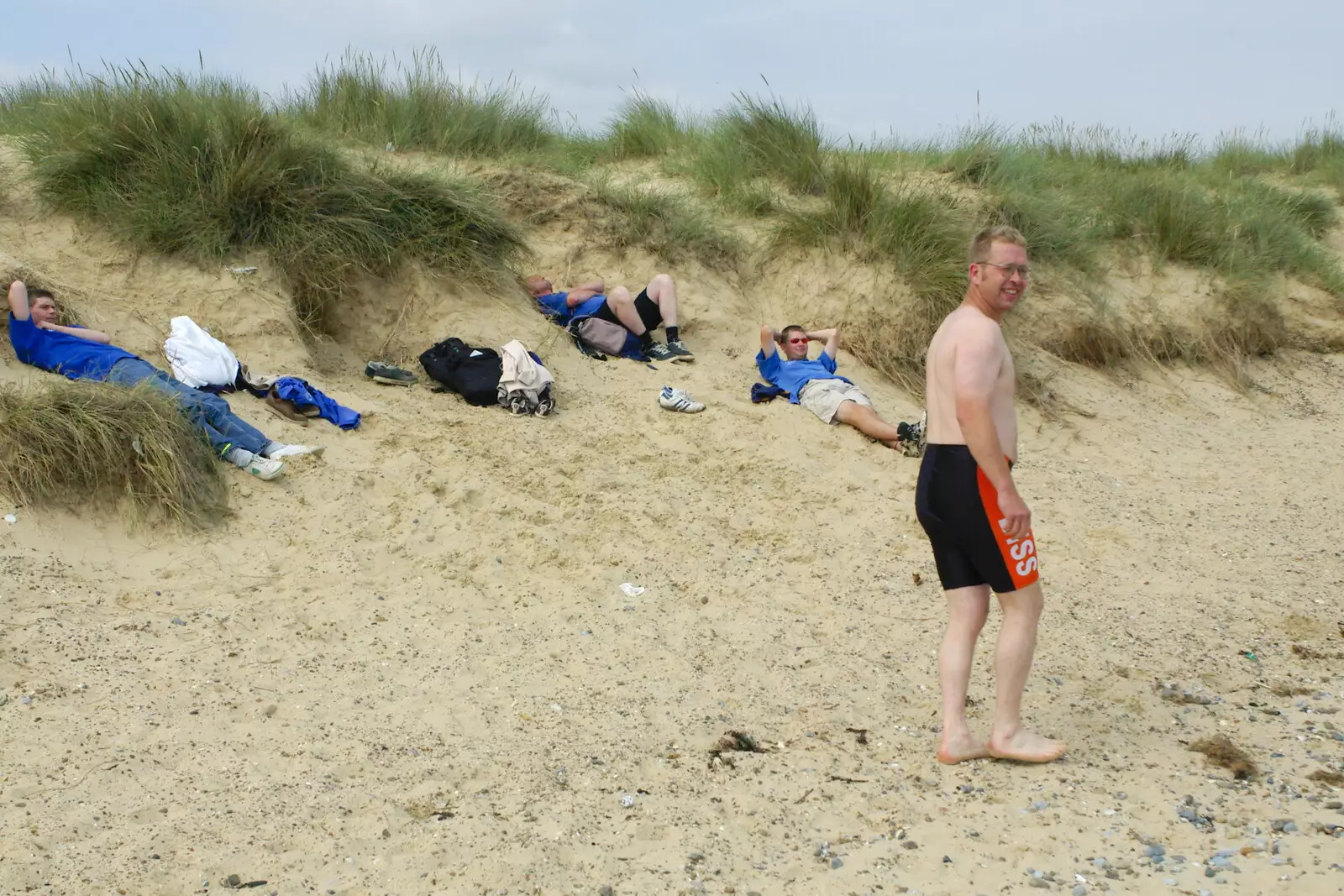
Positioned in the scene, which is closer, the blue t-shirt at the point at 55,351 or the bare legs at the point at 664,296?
the blue t-shirt at the point at 55,351

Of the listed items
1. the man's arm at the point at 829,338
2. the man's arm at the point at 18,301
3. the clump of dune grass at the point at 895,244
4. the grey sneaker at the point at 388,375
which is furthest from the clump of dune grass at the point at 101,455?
the clump of dune grass at the point at 895,244

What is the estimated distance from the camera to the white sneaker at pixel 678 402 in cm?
711

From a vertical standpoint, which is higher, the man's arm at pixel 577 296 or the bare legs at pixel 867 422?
the man's arm at pixel 577 296

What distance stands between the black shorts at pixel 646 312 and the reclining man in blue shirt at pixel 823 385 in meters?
0.76

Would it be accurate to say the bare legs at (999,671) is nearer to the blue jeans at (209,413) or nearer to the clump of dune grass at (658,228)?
the blue jeans at (209,413)

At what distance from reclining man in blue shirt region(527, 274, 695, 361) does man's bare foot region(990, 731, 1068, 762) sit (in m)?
4.45

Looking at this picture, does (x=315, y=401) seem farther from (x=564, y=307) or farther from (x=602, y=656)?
(x=602, y=656)

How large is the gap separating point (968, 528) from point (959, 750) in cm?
80

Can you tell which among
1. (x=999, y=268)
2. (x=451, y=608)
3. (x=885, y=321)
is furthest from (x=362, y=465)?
(x=885, y=321)

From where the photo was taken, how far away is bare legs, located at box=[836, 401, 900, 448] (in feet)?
23.0

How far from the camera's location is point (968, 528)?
11.6 feet

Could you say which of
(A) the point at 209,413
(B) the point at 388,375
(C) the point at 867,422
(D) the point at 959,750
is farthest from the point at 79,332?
(D) the point at 959,750

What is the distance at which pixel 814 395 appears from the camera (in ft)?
24.1

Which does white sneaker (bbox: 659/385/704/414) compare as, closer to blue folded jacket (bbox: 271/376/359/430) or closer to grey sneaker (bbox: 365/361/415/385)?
grey sneaker (bbox: 365/361/415/385)
